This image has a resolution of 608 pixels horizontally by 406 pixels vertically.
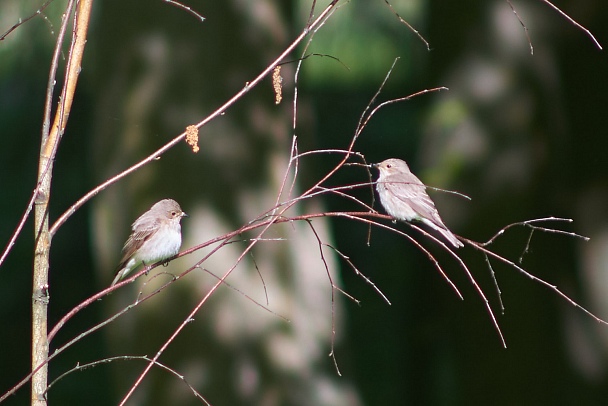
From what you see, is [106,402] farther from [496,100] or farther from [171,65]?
[496,100]

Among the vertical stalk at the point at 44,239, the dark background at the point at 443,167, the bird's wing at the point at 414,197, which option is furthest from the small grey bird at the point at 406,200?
the vertical stalk at the point at 44,239

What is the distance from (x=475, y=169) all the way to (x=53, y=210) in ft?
19.7

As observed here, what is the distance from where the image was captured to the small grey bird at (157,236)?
Result: 13.2 ft

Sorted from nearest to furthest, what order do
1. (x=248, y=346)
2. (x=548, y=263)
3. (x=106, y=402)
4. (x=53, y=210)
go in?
(x=548, y=263)
(x=248, y=346)
(x=106, y=402)
(x=53, y=210)

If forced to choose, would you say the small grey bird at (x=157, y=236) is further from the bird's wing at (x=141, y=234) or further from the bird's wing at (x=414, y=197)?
the bird's wing at (x=414, y=197)

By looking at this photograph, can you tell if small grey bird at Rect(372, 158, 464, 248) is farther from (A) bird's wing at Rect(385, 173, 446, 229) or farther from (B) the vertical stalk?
(B) the vertical stalk

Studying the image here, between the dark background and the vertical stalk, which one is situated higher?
the vertical stalk

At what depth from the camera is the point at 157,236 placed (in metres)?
4.07

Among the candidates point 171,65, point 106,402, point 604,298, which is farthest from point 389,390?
point 171,65

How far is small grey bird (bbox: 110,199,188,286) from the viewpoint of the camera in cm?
403

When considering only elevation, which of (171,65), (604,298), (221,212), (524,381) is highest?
(171,65)

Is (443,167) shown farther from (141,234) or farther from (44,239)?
(44,239)

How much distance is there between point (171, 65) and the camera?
212 inches

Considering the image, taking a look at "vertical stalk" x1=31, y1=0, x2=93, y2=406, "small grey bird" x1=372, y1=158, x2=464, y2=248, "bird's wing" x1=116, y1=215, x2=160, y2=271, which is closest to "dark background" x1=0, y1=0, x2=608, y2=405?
"small grey bird" x1=372, y1=158, x2=464, y2=248
